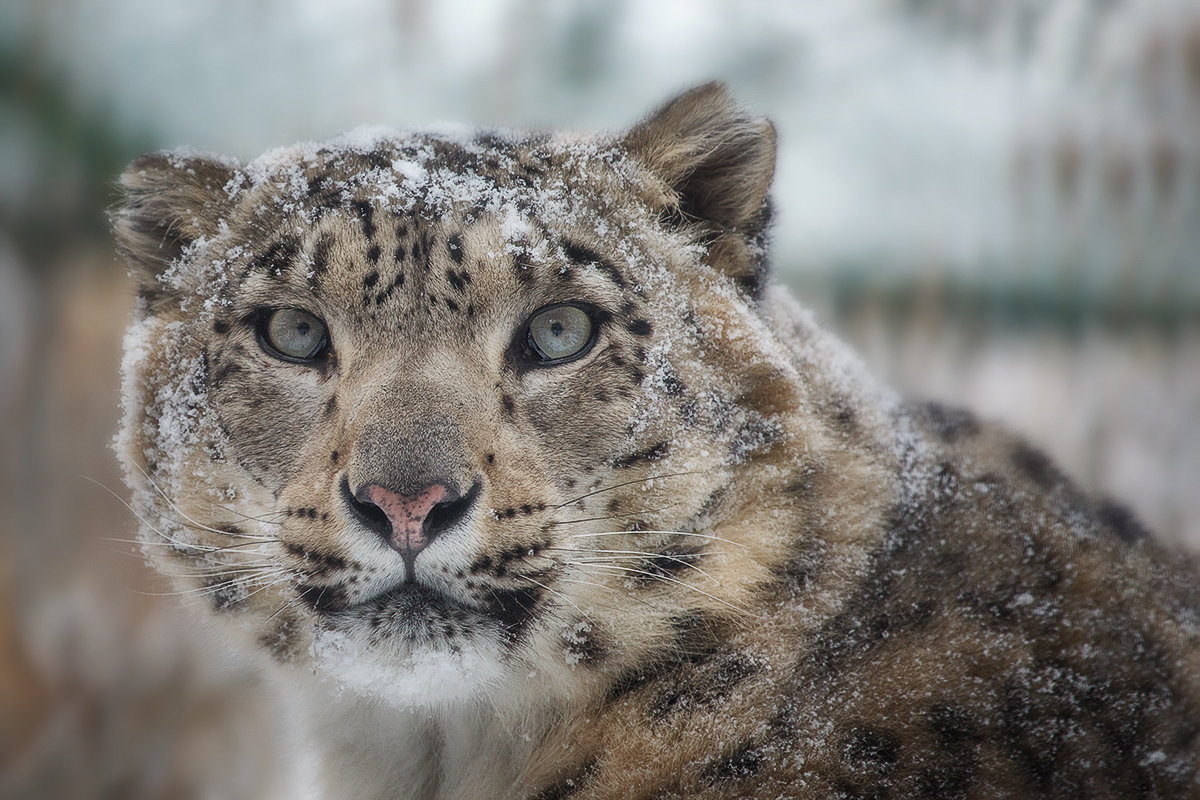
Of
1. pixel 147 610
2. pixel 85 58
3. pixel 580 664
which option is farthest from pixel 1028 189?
pixel 147 610

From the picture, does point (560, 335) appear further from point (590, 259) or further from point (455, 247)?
point (455, 247)

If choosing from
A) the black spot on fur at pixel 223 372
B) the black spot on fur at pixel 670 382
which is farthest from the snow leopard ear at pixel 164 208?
the black spot on fur at pixel 670 382

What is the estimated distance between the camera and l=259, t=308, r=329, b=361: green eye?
2.07 meters

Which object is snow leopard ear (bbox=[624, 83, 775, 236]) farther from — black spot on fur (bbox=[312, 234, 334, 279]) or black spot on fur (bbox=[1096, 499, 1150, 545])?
black spot on fur (bbox=[1096, 499, 1150, 545])

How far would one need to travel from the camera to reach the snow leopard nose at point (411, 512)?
174 centimetres

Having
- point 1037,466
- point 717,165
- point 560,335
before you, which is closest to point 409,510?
point 560,335

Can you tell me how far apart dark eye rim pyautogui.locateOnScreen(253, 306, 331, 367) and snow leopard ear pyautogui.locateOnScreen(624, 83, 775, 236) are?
2.61ft

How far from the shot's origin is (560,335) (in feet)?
6.59

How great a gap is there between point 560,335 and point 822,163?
124 inches

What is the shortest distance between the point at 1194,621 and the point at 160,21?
16.1 feet

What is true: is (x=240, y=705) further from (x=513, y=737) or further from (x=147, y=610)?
(x=513, y=737)

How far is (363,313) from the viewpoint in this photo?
1999 mm

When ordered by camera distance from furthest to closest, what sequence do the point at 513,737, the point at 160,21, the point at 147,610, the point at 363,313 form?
the point at 147,610
the point at 160,21
the point at 513,737
the point at 363,313

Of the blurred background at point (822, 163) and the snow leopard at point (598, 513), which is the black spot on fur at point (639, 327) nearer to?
the snow leopard at point (598, 513)
